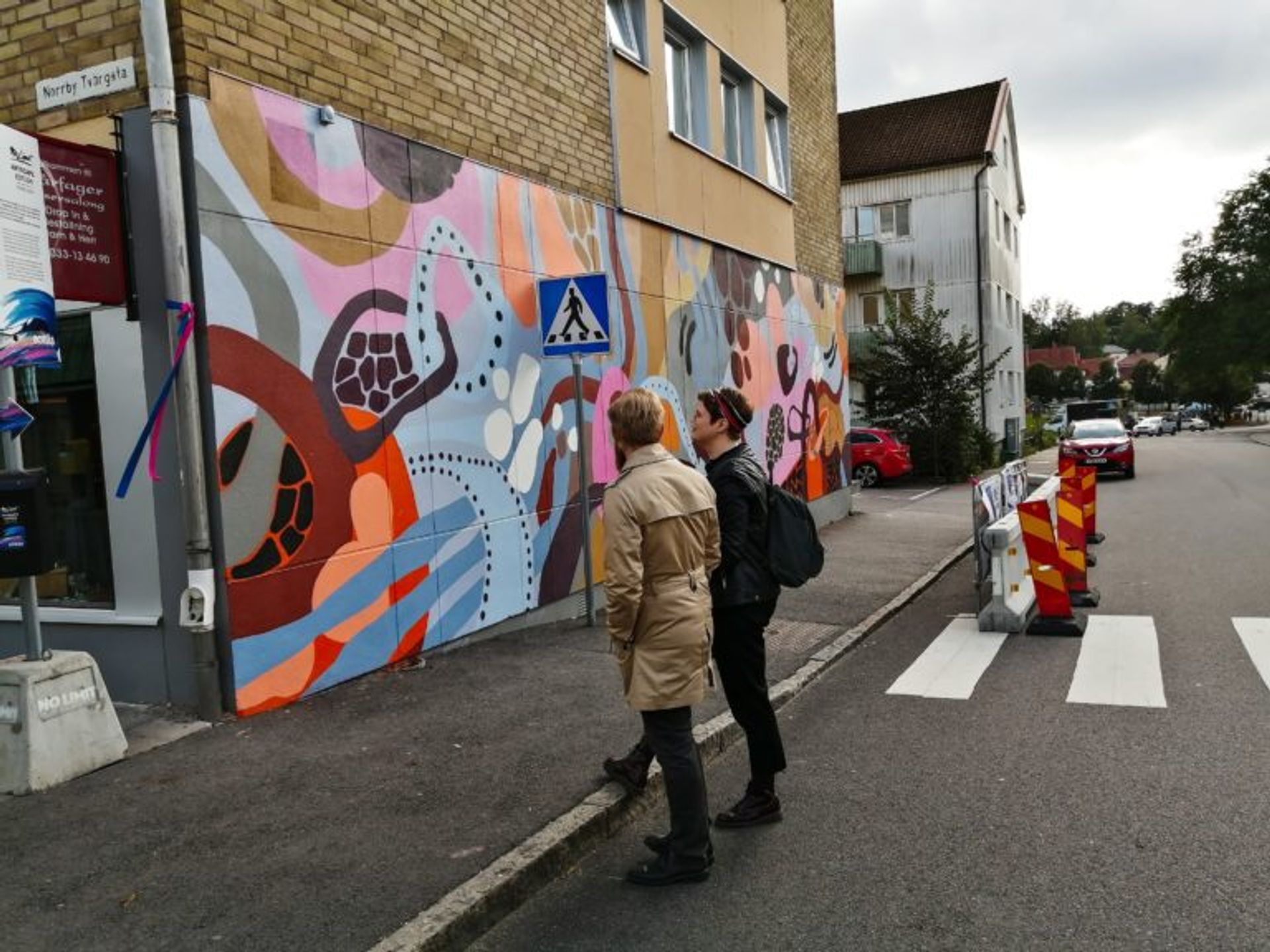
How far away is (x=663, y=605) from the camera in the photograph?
3818 mm

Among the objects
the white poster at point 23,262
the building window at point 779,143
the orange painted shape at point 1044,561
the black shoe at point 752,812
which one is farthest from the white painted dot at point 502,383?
A: the building window at point 779,143

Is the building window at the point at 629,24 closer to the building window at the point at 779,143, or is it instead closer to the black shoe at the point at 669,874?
the building window at the point at 779,143

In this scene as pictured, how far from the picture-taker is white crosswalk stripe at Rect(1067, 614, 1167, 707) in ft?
20.5

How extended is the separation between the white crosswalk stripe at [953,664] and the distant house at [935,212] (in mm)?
24492

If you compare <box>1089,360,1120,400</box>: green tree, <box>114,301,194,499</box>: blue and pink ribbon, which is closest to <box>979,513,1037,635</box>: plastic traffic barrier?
<box>114,301,194,499</box>: blue and pink ribbon

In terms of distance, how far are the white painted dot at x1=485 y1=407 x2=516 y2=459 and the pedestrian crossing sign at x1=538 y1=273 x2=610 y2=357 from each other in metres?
0.62

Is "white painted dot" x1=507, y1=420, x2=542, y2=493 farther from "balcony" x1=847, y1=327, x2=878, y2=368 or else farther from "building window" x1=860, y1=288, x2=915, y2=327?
"building window" x1=860, y1=288, x2=915, y2=327

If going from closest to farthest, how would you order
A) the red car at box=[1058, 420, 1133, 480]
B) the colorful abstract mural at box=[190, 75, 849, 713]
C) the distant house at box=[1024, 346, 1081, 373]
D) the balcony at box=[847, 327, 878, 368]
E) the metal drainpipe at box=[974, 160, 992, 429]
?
the colorful abstract mural at box=[190, 75, 849, 713]
the red car at box=[1058, 420, 1133, 480]
the balcony at box=[847, 327, 878, 368]
the metal drainpipe at box=[974, 160, 992, 429]
the distant house at box=[1024, 346, 1081, 373]

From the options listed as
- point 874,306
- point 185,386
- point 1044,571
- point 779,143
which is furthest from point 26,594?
point 874,306

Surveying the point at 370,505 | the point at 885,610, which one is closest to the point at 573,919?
the point at 370,505

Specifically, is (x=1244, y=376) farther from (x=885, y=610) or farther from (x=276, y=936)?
(x=276, y=936)

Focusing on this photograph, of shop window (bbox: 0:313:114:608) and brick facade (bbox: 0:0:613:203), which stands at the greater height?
brick facade (bbox: 0:0:613:203)

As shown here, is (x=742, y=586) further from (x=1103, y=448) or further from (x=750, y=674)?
(x=1103, y=448)

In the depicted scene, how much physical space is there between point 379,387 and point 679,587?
370 cm
